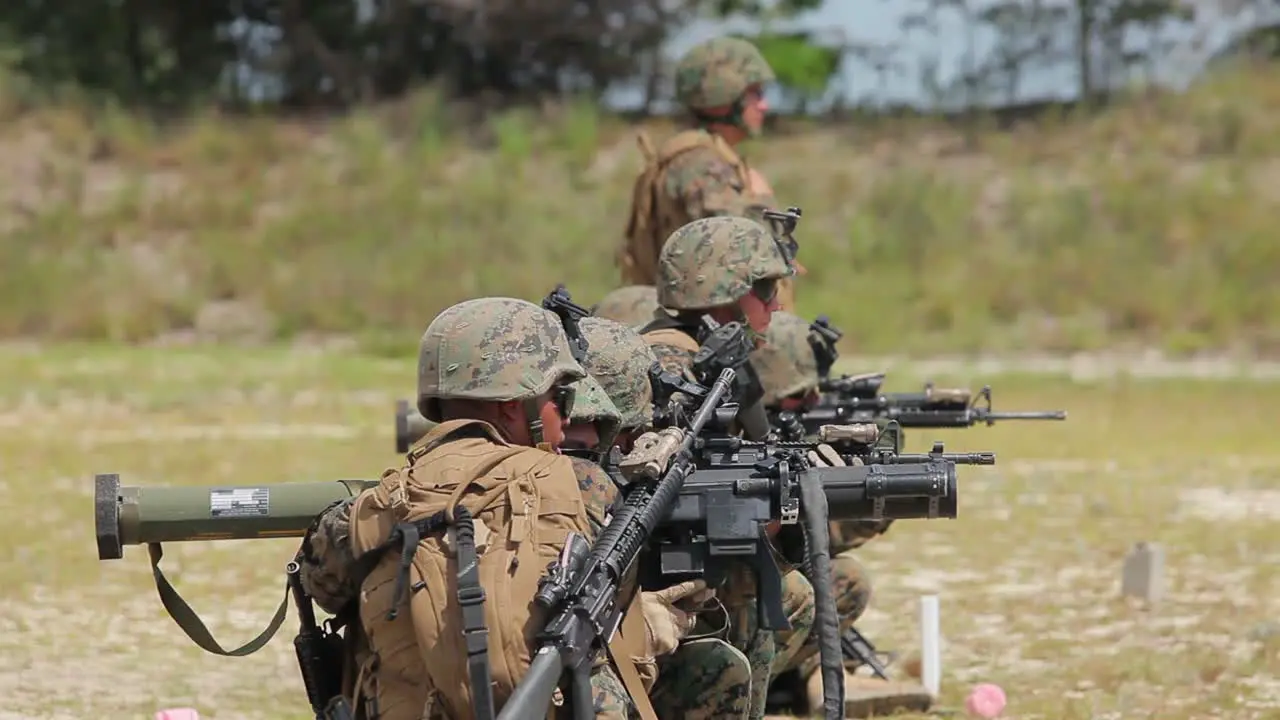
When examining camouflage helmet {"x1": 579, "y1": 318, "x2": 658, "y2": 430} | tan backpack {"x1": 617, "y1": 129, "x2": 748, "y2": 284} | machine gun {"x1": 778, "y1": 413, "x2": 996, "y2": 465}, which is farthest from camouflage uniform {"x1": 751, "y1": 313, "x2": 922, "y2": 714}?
tan backpack {"x1": 617, "y1": 129, "x2": 748, "y2": 284}

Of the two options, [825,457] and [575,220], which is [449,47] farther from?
[825,457]

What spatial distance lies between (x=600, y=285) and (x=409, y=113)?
6.54 meters

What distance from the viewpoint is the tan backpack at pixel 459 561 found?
4699mm

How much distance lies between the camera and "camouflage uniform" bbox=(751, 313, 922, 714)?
25.0ft

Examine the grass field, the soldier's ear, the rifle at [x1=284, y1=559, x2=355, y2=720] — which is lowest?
the grass field

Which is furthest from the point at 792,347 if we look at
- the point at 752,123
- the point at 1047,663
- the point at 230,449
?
the point at 230,449

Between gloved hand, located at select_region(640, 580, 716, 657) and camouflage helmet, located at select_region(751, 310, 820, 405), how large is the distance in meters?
2.13

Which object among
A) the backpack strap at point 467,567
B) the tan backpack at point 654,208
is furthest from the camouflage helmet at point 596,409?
the tan backpack at point 654,208

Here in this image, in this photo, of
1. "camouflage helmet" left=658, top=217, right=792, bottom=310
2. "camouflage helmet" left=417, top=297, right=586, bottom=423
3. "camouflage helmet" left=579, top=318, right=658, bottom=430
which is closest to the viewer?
"camouflage helmet" left=417, top=297, right=586, bottom=423

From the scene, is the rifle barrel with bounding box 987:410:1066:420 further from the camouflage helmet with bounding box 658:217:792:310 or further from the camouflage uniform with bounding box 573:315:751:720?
the camouflage uniform with bounding box 573:315:751:720

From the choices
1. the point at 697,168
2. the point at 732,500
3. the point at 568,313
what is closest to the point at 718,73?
the point at 697,168

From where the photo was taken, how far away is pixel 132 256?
83.4 ft

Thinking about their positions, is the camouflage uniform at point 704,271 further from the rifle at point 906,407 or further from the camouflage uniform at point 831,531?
the rifle at point 906,407

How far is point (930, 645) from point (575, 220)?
17.8 meters
